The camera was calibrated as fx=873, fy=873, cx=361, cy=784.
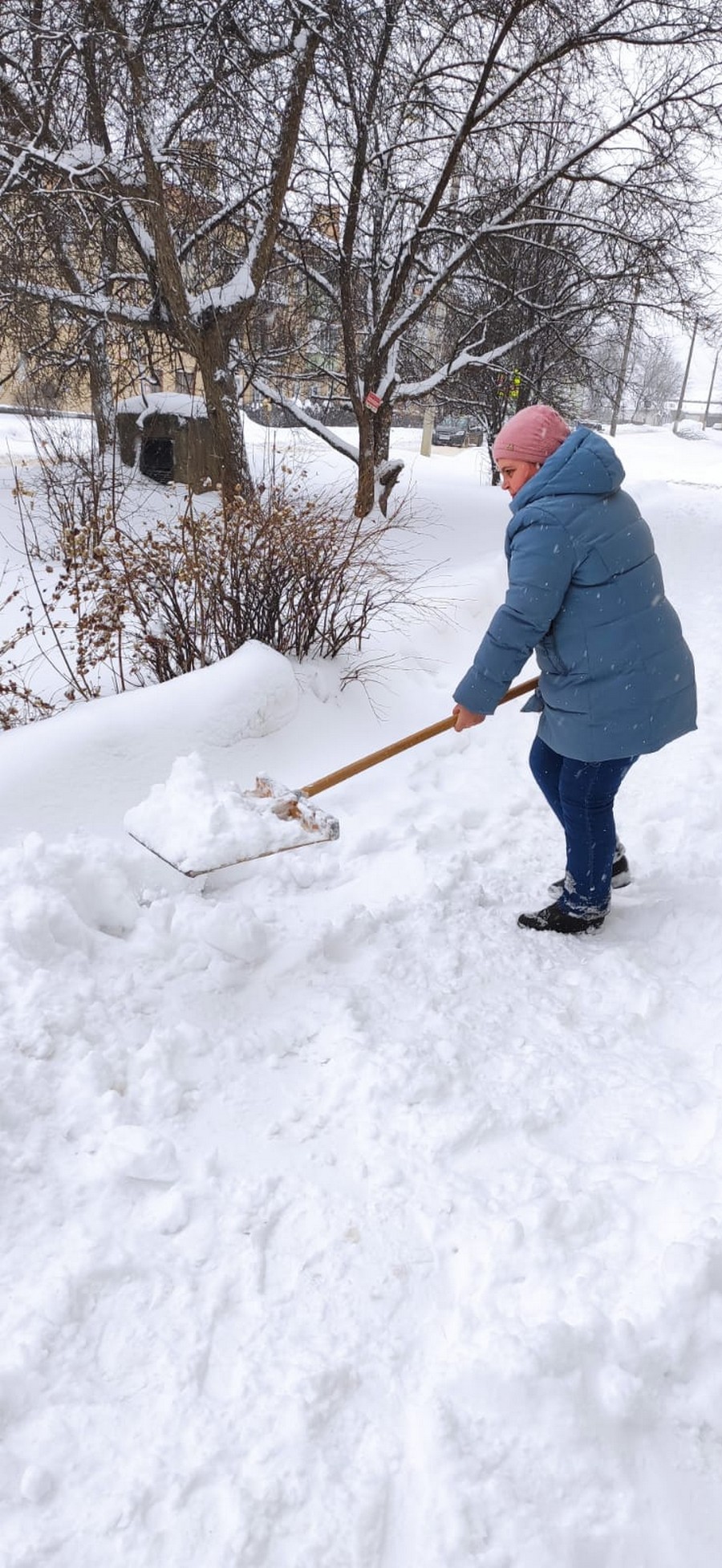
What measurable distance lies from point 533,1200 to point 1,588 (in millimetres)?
5242

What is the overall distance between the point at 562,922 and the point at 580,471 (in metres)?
1.35

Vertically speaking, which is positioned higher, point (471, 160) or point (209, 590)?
point (471, 160)

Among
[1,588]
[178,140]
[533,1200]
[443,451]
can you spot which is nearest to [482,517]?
[178,140]

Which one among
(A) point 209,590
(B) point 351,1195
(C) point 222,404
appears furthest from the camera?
(C) point 222,404

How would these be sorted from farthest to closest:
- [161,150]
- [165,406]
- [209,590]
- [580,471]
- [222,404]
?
[165,406], [222,404], [161,150], [209,590], [580,471]

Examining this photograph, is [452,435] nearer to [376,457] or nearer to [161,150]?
[376,457]

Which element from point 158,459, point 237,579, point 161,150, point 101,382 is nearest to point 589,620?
point 237,579

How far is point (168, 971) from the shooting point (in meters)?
2.43

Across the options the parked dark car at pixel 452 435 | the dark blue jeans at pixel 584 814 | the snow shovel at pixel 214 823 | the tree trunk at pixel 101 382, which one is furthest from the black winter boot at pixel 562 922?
the parked dark car at pixel 452 435

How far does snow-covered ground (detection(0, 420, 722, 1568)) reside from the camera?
4.43 feet

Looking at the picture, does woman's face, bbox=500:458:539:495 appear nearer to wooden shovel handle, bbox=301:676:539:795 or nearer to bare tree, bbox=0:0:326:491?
wooden shovel handle, bbox=301:676:539:795

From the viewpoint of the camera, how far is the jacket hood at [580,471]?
2242 mm

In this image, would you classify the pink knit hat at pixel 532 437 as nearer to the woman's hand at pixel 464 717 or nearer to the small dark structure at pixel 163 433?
the woman's hand at pixel 464 717

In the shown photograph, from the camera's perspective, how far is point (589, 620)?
7.72 feet
